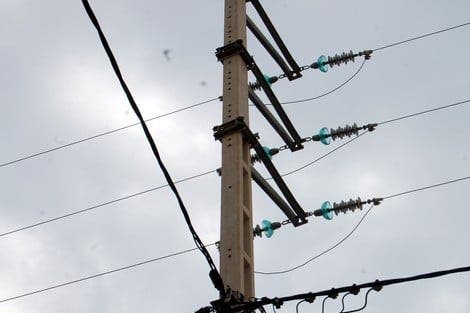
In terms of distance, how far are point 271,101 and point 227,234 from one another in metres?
3.47

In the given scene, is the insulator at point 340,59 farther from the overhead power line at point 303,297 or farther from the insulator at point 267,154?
the overhead power line at point 303,297

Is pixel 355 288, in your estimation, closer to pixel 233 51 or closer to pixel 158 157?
A: pixel 158 157

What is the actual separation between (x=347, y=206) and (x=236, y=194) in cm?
211

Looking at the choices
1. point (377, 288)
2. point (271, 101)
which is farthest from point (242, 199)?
point (271, 101)

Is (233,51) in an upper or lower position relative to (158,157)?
upper

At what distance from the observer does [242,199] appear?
6.63m

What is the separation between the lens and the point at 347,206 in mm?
8172

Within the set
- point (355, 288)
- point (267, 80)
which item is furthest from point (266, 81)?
point (355, 288)

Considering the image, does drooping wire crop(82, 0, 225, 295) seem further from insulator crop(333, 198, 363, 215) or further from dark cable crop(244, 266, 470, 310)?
insulator crop(333, 198, 363, 215)

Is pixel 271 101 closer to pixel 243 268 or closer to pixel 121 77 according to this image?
pixel 243 268

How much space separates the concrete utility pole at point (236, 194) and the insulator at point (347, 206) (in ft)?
5.08

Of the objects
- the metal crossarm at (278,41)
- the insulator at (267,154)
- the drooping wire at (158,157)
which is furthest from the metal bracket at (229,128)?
the metal crossarm at (278,41)

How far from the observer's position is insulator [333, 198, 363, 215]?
26.6 feet

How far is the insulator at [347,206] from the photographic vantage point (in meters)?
8.12
